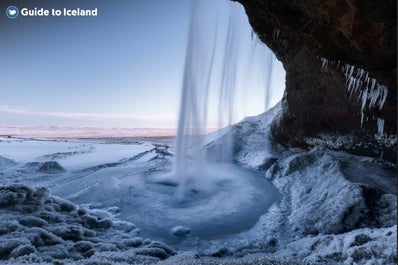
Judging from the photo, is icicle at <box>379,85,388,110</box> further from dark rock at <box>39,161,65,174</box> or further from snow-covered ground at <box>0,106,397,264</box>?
dark rock at <box>39,161,65,174</box>

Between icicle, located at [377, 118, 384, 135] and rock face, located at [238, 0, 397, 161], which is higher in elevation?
rock face, located at [238, 0, 397, 161]

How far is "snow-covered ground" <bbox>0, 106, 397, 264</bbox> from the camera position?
14.0 ft

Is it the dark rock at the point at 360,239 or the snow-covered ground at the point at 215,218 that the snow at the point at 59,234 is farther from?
the dark rock at the point at 360,239

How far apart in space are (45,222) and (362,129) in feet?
28.2

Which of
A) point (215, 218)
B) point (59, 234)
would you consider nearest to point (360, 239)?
point (215, 218)

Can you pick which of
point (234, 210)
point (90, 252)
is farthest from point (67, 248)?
point (234, 210)

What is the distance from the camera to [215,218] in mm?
6805

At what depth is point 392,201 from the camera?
219 inches

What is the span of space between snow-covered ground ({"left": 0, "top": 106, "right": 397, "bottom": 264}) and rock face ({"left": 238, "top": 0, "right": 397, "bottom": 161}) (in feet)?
3.90

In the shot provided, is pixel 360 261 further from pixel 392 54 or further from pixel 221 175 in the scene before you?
pixel 221 175

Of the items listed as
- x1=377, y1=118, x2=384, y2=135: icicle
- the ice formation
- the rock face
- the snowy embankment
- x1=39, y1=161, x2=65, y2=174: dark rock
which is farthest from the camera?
x1=39, y1=161, x2=65, y2=174: dark rock

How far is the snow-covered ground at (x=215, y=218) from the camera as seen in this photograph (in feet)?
14.0

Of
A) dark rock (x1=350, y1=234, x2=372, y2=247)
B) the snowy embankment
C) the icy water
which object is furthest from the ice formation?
the icy water

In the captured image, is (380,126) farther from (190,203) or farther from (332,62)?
(190,203)
